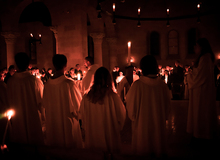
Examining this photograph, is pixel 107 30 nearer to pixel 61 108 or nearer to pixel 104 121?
pixel 61 108

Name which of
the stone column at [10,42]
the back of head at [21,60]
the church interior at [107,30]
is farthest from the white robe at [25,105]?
the stone column at [10,42]

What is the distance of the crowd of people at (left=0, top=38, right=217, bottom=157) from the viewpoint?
10.0 ft

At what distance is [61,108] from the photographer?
3539 mm

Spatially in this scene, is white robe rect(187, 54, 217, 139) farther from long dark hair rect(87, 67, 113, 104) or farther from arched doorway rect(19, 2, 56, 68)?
arched doorway rect(19, 2, 56, 68)

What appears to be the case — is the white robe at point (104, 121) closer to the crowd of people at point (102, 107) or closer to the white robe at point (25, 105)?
the crowd of people at point (102, 107)

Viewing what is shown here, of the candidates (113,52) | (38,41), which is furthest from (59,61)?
(38,41)

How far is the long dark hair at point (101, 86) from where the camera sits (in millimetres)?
3023

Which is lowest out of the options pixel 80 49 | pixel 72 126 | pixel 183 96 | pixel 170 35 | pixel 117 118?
pixel 183 96

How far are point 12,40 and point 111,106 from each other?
10020 millimetres

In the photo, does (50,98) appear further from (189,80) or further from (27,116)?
(189,80)

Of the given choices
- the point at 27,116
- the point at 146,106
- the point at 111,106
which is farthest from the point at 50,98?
the point at 146,106

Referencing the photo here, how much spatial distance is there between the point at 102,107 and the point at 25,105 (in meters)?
1.59

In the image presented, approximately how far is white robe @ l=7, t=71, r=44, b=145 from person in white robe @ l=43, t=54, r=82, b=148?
0.93 ft

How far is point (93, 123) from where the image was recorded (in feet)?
10.7
